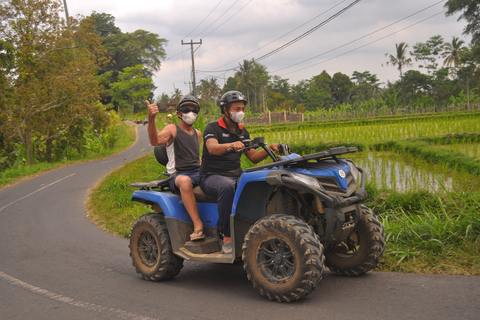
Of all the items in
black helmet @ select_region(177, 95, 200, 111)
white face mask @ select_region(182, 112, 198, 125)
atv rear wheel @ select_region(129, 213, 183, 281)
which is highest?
black helmet @ select_region(177, 95, 200, 111)

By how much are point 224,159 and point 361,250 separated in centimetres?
180

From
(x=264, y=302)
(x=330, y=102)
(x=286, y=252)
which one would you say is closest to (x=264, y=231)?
(x=286, y=252)

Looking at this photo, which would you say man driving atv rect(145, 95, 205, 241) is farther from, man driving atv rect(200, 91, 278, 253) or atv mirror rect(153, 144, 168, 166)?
man driving atv rect(200, 91, 278, 253)

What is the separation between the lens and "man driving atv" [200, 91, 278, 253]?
5.21 m

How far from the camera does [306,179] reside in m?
4.51

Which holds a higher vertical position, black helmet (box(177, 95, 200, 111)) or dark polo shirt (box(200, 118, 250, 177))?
black helmet (box(177, 95, 200, 111))

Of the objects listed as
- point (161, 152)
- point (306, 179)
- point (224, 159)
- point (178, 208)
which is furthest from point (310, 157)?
point (161, 152)

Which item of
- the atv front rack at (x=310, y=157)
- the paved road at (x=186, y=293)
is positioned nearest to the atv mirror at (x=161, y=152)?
the paved road at (x=186, y=293)

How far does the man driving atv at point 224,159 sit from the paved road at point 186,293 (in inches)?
30.1

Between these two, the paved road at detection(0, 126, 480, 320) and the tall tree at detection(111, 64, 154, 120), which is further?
the tall tree at detection(111, 64, 154, 120)

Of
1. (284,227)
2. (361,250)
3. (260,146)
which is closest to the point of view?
(284,227)

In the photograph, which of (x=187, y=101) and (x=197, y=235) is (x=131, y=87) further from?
(x=197, y=235)

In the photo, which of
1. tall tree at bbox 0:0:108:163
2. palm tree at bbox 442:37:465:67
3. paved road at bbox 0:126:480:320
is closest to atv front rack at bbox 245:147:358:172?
paved road at bbox 0:126:480:320

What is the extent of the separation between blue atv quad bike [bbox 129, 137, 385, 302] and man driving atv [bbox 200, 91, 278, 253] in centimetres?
17
